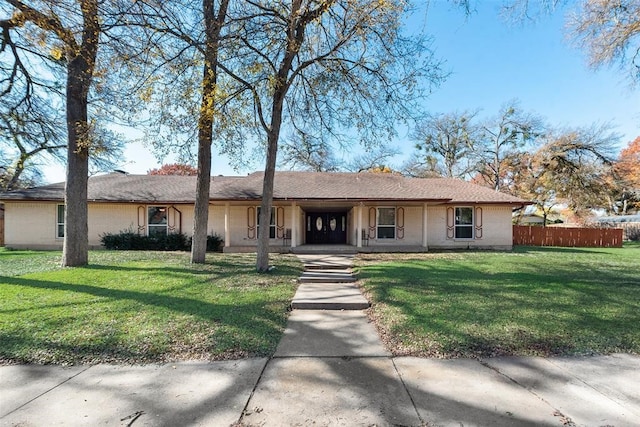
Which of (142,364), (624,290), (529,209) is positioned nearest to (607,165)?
(529,209)

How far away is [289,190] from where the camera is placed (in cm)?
1564

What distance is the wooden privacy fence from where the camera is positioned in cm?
1948

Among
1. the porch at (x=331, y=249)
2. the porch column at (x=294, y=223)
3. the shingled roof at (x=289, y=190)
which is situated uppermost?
the shingled roof at (x=289, y=190)

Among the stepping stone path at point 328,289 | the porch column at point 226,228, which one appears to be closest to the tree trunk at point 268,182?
the stepping stone path at point 328,289

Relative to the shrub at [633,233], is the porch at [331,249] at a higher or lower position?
lower

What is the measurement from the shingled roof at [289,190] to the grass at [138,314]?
24.1ft

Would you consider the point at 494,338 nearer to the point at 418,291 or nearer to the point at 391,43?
the point at 418,291

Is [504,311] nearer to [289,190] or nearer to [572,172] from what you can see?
[289,190]

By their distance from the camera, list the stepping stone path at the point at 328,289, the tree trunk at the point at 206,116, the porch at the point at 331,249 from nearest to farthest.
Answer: the stepping stone path at the point at 328,289, the tree trunk at the point at 206,116, the porch at the point at 331,249

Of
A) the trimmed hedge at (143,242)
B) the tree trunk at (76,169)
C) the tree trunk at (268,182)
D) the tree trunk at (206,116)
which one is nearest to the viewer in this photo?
the tree trunk at (206,116)

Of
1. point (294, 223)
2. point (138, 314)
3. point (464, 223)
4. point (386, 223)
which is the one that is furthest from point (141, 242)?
point (464, 223)

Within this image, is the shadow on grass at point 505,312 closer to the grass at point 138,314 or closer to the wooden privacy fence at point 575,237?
the grass at point 138,314

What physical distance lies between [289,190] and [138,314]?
11120 mm

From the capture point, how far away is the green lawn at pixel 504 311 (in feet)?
13.1
